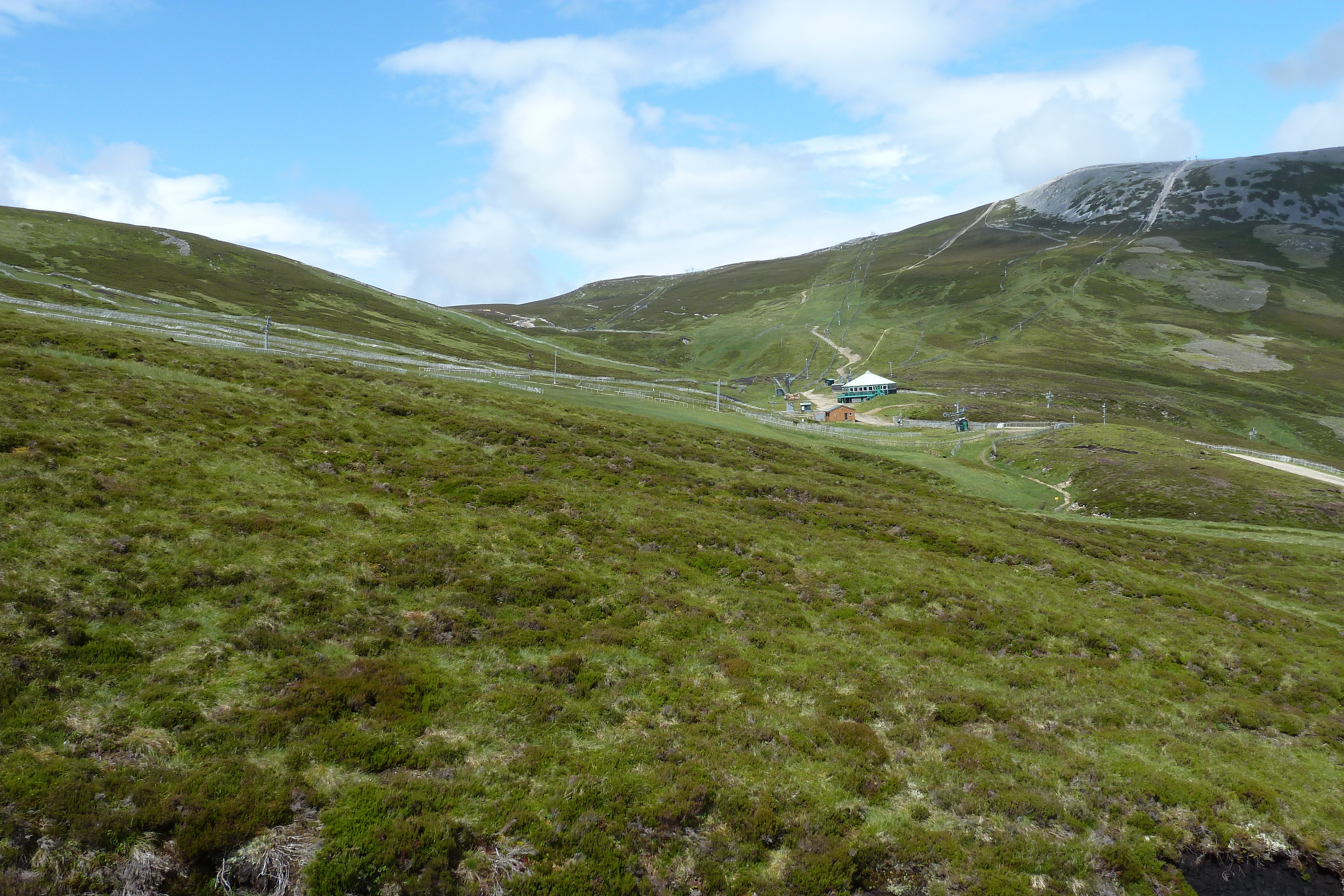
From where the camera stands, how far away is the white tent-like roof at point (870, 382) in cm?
17175

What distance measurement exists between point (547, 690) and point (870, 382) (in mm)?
167081

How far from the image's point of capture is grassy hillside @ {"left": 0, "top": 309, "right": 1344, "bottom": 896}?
42.6 ft

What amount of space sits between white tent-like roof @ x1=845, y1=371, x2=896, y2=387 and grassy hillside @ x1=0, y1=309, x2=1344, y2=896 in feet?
447

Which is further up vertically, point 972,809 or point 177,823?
point 177,823

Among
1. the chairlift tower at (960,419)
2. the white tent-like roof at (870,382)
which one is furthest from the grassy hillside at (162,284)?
the chairlift tower at (960,419)

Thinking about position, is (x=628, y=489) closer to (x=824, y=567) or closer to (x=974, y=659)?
(x=824, y=567)

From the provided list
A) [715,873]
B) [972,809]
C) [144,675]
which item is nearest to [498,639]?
[144,675]

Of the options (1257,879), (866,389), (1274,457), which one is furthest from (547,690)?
(866,389)

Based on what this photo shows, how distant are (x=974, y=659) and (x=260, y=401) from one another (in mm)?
44788

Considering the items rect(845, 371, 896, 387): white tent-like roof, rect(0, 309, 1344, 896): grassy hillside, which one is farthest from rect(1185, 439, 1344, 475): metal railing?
rect(0, 309, 1344, 896): grassy hillside

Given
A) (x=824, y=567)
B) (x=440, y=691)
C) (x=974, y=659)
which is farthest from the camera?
(x=824, y=567)

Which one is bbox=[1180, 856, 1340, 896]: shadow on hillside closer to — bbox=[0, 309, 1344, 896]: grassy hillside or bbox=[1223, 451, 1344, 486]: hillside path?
bbox=[0, 309, 1344, 896]: grassy hillside

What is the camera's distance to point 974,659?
2672cm

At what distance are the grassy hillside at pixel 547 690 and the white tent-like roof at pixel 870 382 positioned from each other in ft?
447
